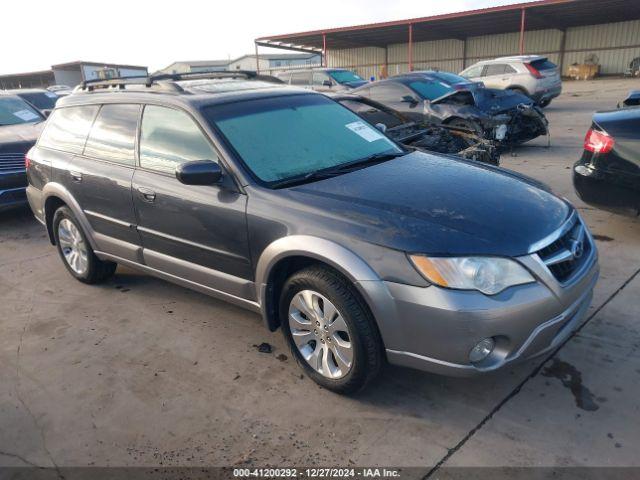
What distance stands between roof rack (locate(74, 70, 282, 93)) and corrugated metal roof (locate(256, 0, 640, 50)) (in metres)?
24.5

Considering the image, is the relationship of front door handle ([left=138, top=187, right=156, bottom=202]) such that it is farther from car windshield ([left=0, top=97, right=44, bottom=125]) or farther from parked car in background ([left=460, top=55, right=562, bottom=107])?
parked car in background ([left=460, top=55, right=562, bottom=107])

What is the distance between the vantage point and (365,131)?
389 centimetres

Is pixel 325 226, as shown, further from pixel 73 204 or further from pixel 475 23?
pixel 475 23

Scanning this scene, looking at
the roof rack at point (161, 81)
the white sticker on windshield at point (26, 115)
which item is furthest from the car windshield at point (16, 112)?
the roof rack at point (161, 81)

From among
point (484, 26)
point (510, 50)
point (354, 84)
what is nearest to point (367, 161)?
point (354, 84)

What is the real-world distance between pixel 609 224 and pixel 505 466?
380cm

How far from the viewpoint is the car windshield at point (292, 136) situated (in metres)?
3.23

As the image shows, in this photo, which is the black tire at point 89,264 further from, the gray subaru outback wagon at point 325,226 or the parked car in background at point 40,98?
the parked car in background at point 40,98

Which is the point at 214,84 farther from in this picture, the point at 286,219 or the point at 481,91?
the point at 481,91

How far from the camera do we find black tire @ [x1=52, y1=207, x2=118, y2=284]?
4465 millimetres

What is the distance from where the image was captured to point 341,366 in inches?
112

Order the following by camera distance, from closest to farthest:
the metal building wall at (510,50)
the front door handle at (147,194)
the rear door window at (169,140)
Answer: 1. the rear door window at (169,140)
2. the front door handle at (147,194)
3. the metal building wall at (510,50)

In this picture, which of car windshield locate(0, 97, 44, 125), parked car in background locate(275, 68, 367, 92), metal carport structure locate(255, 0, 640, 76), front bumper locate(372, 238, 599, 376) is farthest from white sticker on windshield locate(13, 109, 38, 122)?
metal carport structure locate(255, 0, 640, 76)

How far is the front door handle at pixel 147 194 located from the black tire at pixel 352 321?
129 centimetres
